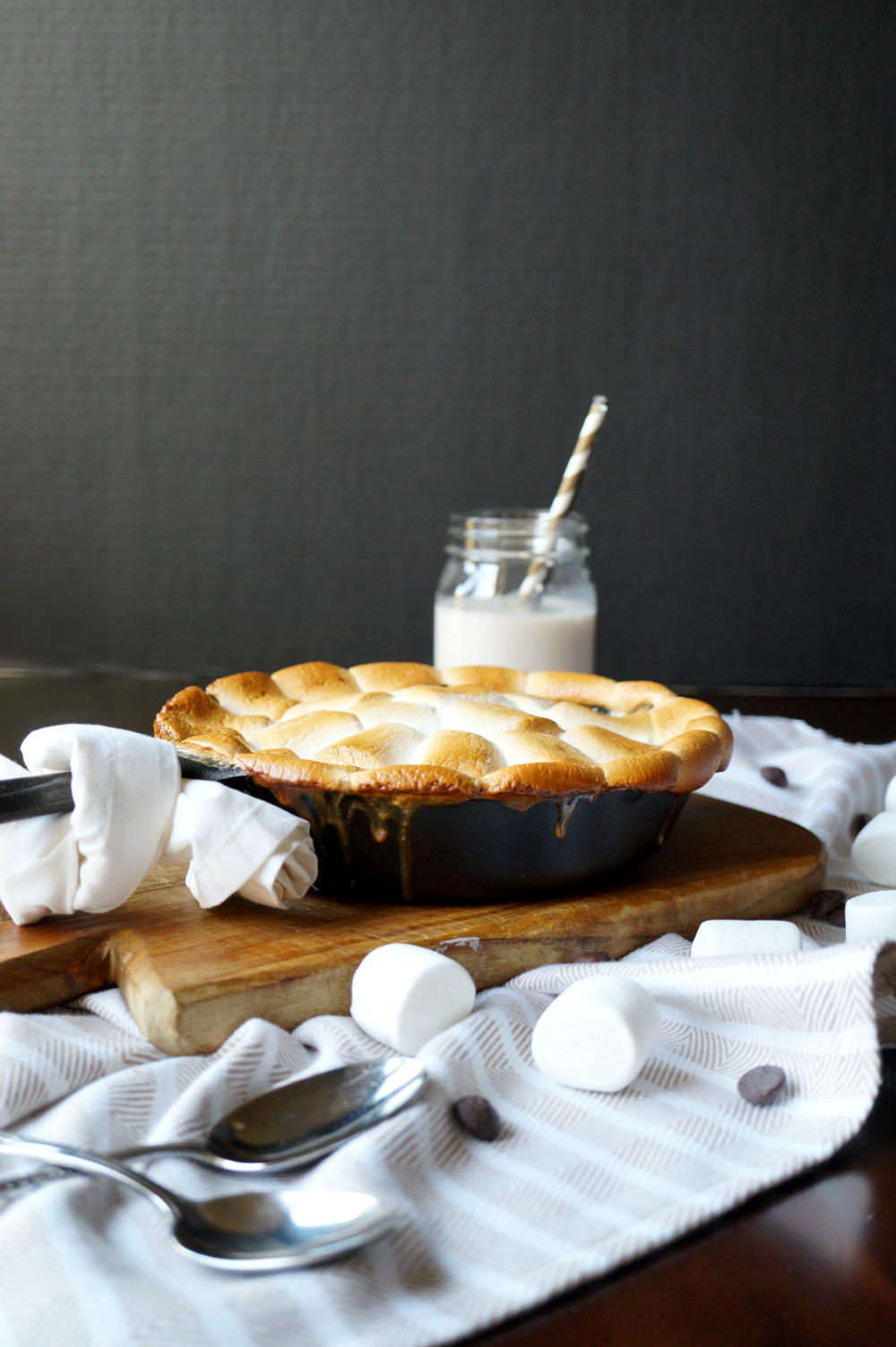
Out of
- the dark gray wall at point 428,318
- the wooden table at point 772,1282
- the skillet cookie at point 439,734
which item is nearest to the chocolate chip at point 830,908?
the skillet cookie at point 439,734

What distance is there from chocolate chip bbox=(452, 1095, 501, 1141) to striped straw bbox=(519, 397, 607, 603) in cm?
96

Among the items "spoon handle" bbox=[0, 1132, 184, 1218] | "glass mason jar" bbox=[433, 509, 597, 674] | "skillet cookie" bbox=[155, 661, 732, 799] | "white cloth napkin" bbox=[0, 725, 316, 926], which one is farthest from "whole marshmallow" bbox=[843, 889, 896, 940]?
"glass mason jar" bbox=[433, 509, 597, 674]

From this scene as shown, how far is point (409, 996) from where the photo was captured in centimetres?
71

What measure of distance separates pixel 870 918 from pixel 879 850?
22 centimetres

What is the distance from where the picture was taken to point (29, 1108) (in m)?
0.65

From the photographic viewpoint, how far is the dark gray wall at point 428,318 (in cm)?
212

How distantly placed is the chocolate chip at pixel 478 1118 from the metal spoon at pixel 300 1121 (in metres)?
0.03

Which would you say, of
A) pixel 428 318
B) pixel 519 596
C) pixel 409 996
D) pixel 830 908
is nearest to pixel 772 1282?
pixel 409 996

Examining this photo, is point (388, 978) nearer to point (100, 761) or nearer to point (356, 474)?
point (100, 761)

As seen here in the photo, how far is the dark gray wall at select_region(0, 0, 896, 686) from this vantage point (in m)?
2.12

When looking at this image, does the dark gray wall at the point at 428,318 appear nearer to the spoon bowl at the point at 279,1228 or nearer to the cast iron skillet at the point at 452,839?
the cast iron skillet at the point at 452,839

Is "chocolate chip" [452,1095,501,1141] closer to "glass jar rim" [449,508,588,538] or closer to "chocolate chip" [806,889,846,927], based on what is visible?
"chocolate chip" [806,889,846,927]

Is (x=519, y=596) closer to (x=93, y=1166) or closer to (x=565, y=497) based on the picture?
(x=565, y=497)

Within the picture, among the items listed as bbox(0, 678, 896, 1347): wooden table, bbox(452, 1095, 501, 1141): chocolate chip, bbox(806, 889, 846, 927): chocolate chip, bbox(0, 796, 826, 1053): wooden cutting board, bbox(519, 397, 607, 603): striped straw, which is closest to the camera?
bbox(0, 678, 896, 1347): wooden table
